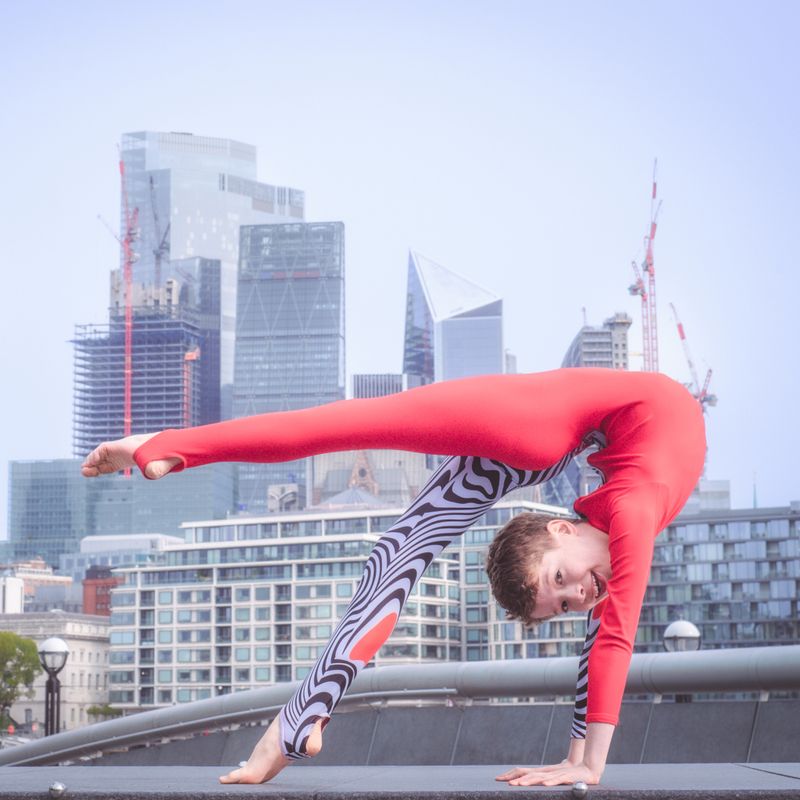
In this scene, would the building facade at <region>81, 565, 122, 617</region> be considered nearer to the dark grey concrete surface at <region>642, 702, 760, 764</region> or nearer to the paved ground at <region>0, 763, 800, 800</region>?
the dark grey concrete surface at <region>642, 702, 760, 764</region>

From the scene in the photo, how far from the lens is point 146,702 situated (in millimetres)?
124938

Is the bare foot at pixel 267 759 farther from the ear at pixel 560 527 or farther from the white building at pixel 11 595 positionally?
the white building at pixel 11 595

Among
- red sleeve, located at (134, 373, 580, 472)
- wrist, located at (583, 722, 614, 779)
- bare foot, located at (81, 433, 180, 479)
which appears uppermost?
red sleeve, located at (134, 373, 580, 472)

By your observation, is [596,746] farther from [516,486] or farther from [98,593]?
[98,593]

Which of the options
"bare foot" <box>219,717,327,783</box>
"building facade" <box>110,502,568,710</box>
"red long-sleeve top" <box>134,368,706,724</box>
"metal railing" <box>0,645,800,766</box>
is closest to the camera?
"red long-sleeve top" <box>134,368,706,724</box>

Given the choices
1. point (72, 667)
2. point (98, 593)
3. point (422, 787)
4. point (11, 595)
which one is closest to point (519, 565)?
point (422, 787)

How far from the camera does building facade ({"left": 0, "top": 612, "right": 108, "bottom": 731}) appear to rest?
124 meters

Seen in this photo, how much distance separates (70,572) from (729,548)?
359 feet

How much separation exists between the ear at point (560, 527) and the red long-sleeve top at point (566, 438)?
0.32ft

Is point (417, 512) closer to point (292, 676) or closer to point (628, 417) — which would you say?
point (628, 417)

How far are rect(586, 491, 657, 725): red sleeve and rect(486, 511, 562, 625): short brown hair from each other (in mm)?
226

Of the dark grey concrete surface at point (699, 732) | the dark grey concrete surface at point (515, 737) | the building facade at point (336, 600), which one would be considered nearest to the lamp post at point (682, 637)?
the dark grey concrete surface at point (515, 737)

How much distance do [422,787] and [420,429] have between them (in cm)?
117

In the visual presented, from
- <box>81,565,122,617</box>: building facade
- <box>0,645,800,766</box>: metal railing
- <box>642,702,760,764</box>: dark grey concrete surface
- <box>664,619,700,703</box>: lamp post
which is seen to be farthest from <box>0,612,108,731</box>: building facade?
<box>642,702,760,764</box>: dark grey concrete surface
